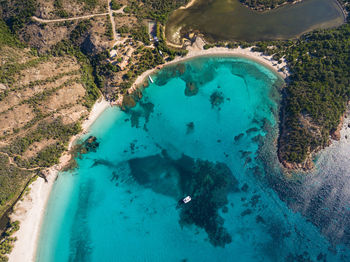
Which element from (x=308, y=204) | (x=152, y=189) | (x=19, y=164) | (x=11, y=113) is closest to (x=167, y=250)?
(x=152, y=189)

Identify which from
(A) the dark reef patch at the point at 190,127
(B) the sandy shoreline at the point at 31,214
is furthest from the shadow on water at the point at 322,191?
(B) the sandy shoreline at the point at 31,214

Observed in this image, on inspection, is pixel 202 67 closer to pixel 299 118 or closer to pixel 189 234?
pixel 299 118

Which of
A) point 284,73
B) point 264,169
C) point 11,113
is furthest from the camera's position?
point 284,73

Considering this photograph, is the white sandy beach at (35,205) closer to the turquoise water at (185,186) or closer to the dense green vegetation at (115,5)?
the turquoise water at (185,186)

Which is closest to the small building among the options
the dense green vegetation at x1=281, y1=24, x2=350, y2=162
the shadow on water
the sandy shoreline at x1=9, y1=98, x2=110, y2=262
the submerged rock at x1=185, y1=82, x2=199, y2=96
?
the submerged rock at x1=185, y1=82, x2=199, y2=96

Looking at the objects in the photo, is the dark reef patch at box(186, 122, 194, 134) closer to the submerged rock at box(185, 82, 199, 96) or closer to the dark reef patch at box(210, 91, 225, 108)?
the dark reef patch at box(210, 91, 225, 108)

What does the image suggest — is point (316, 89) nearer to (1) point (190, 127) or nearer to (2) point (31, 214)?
(1) point (190, 127)

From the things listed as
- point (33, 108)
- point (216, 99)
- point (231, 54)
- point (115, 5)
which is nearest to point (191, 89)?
point (216, 99)
